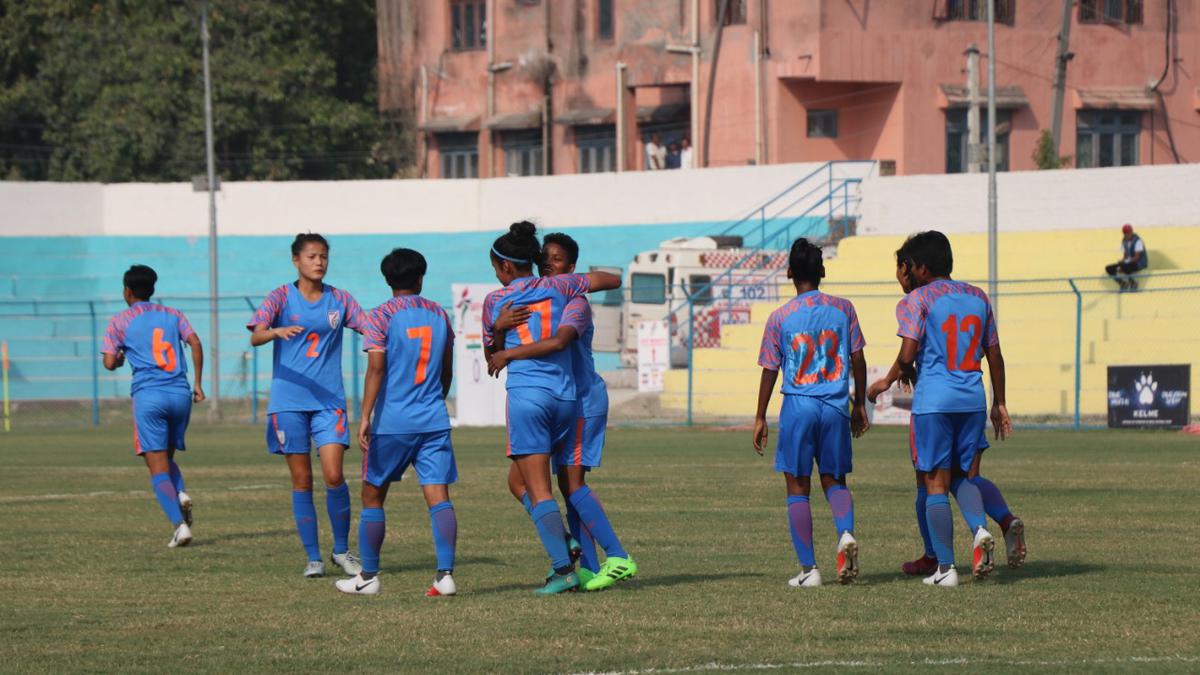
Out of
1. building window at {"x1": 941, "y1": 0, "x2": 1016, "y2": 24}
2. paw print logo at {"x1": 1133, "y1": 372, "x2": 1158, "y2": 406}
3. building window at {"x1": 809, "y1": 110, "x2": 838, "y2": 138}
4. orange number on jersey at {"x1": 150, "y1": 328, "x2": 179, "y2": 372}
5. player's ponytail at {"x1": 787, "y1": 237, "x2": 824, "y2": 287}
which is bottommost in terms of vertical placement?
paw print logo at {"x1": 1133, "y1": 372, "x2": 1158, "y2": 406}

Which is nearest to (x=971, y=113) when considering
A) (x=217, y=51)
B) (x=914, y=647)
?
(x=217, y=51)

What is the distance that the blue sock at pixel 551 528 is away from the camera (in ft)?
33.0

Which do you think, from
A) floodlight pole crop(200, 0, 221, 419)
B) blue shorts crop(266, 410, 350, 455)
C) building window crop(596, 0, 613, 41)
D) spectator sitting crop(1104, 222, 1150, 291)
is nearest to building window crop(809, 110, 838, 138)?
building window crop(596, 0, 613, 41)

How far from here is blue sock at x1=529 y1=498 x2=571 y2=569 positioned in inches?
396

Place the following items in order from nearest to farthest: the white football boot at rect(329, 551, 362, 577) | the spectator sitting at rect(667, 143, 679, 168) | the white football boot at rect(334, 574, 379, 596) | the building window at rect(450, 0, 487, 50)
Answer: the white football boot at rect(334, 574, 379, 596) → the white football boot at rect(329, 551, 362, 577) → the spectator sitting at rect(667, 143, 679, 168) → the building window at rect(450, 0, 487, 50)

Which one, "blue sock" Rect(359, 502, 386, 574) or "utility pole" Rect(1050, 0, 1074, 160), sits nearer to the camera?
"blue sock" Rect(359, 502, 386, 574)

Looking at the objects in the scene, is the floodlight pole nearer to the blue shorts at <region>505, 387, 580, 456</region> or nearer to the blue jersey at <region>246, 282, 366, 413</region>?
the blue jersey at <region>246, 282, 366, 413</region>

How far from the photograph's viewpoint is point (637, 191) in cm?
4872

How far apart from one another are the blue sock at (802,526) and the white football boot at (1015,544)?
3.49 feet

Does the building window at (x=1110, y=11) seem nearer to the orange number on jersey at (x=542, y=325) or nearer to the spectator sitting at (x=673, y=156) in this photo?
the spectator sitting at (x=673, y=156)

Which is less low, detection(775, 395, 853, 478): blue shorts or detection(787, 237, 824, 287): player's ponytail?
detection(787, 237, 824, 287): player's ponytail

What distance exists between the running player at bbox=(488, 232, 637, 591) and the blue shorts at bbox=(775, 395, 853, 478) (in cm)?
103

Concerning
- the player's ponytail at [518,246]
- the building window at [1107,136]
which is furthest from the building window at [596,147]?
the player's ponytail at [518,246]

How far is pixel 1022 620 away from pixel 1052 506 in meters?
7.12
